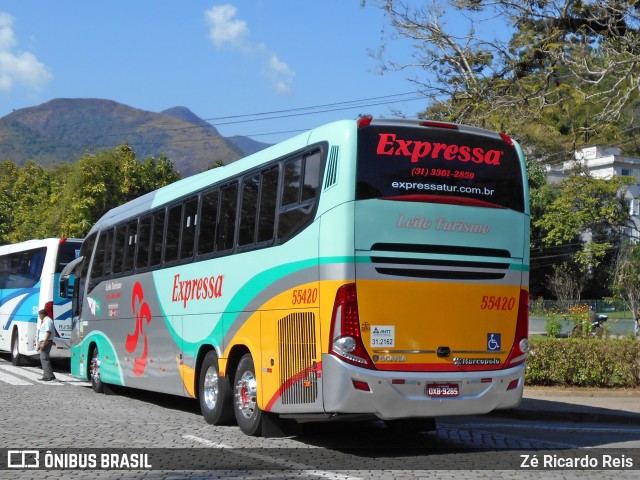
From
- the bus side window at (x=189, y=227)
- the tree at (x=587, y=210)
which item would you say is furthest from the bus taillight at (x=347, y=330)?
the tree at (x=587, y=210)

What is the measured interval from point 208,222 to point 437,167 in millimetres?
4380

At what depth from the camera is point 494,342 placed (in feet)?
36.9

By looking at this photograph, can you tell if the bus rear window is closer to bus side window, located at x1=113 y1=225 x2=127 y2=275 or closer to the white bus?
bus side window, located at x1=113 y1=225 x2=127 y2=275

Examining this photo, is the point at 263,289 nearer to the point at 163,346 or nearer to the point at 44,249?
the point at 163,346

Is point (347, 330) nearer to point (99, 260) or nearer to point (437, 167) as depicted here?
point (437, 167)

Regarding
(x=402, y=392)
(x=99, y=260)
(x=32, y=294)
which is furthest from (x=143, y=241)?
(x=32, y=294)

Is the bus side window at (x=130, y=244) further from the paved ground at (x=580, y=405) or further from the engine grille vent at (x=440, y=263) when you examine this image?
the engine grille vent at (x=440, y=263)

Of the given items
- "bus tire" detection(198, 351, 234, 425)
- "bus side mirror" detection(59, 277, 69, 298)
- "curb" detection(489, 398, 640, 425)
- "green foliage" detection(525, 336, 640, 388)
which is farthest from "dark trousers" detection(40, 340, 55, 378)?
Result: "curb" detection(489, 398, 640, 425)

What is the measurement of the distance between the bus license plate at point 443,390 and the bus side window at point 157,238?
6770 mm

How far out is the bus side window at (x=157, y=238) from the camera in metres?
16.2

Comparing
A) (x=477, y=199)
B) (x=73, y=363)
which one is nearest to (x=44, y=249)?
(x=73, y=363)

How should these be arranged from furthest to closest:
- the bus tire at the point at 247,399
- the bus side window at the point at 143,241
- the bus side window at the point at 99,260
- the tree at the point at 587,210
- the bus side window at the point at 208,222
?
the tree at the point at 587,210
the bus side window at the point at 99,260
the bus side window at the point at 143,241
the bus side window at the point at 208,222
the bus tire at the point at 247,399

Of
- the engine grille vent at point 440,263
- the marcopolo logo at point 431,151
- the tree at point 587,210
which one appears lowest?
the engine grille vent at point 440,263

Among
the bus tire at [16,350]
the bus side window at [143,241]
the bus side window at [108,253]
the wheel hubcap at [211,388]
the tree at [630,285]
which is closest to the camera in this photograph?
the wheel hubcap at [211,388]
